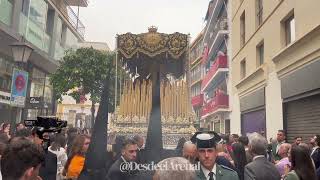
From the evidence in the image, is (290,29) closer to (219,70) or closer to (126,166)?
(126,166)

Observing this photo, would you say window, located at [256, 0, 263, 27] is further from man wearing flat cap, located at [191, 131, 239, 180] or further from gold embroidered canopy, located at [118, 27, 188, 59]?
man wearing flat cap, located at [191, 131, 239, 180]

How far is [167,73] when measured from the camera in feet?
34.1

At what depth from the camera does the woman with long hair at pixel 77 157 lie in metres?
5.49

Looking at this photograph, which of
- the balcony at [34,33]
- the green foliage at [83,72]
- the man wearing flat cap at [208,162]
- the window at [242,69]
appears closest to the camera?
the man wearing flat cap at [208,162]

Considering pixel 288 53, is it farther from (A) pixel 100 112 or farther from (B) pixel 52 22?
(B) pixel 52 22

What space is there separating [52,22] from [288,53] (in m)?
18.0

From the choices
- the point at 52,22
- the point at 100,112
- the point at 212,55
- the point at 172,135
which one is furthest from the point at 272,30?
the point at 212,55

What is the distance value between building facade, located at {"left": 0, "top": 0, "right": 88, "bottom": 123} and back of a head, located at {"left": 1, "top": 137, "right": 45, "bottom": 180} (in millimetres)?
10643

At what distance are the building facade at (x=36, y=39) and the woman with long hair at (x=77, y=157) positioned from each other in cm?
794

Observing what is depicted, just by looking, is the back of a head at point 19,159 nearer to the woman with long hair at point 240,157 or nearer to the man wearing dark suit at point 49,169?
the man wearing dark suit at point 49,169

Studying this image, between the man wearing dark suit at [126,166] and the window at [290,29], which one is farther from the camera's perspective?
the window at [290,29]

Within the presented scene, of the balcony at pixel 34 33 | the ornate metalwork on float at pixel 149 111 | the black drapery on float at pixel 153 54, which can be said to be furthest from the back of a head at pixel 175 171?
the balcony at pixel 34 33

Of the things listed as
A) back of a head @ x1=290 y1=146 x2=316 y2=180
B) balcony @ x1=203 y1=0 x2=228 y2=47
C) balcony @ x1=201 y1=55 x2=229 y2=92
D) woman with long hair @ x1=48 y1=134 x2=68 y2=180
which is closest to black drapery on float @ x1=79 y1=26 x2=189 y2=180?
woman with long hair @ x1=48 y1=134 x2=68 y2=180

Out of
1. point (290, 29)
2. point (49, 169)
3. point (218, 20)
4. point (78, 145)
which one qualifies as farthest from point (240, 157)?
point (218, 20)
